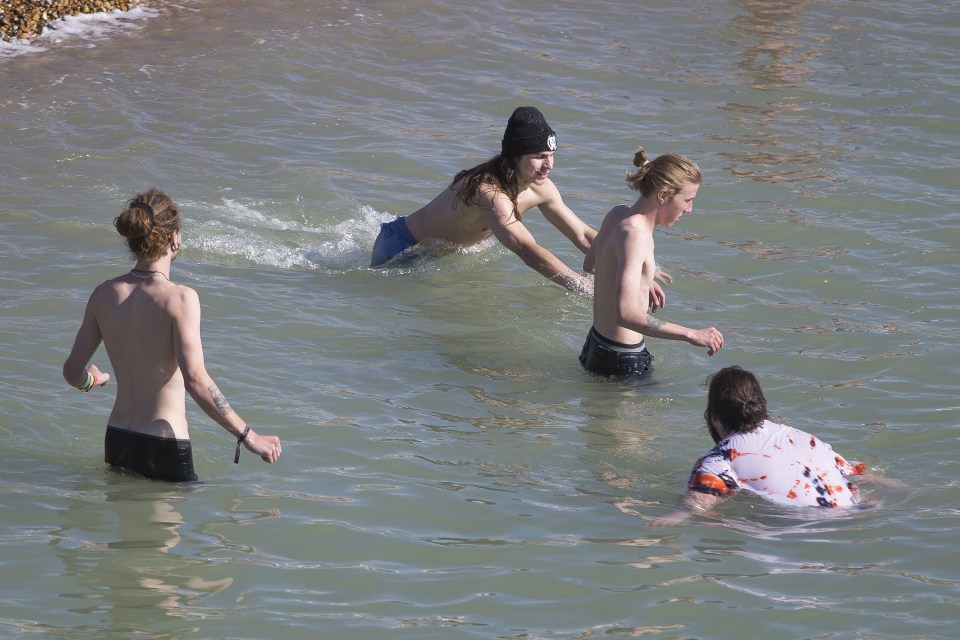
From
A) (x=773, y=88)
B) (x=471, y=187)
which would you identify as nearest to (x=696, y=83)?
(x=773, y=88)

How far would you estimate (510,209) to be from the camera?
796cm

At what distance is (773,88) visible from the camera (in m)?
13.1

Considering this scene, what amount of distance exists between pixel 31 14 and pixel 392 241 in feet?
23.9

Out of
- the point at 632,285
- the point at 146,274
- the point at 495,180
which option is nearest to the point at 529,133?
the point at 495,180

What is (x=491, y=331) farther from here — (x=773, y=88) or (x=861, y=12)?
(x=861, y=12)

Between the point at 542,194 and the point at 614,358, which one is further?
the point at 542,194

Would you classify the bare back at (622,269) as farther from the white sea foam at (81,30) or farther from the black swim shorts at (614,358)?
the white sea foam at (81,30)

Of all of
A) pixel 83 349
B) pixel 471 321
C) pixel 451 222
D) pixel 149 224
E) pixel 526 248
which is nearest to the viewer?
pixel 149 224

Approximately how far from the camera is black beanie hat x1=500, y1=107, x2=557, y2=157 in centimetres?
755

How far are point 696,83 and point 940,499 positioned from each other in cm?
833

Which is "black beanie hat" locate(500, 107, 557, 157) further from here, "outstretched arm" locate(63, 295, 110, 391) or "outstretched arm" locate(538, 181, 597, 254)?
"outstretched arm" locate(63, 295, 110, 391)

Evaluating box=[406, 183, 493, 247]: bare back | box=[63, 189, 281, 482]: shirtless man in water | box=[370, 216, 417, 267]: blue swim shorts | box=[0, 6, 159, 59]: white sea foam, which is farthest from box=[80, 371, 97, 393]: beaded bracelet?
box=[0, 6, 159, 59]: white sea foam

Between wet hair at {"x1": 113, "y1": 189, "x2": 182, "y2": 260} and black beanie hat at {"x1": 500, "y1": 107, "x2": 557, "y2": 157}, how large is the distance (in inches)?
116

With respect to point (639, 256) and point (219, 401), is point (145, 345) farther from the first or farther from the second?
point (639, 256)
